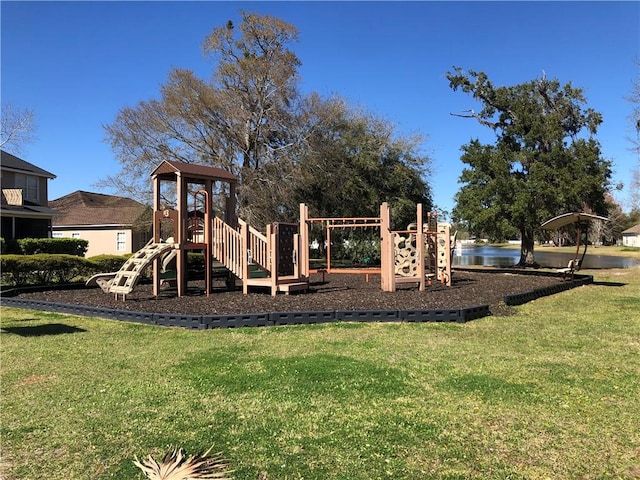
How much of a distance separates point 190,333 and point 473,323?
4.30 metres

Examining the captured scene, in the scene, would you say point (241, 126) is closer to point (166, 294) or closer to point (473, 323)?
point (166, 294)

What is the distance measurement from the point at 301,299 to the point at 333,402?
585 cm

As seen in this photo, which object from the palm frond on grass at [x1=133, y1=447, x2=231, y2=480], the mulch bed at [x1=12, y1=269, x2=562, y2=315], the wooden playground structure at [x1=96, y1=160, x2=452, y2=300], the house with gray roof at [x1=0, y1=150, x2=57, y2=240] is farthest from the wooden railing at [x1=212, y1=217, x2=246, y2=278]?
the house with gray roof at [x1=0, y1=150, x2=57, y2=240]

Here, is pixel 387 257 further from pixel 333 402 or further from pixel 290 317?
pixel 333 402

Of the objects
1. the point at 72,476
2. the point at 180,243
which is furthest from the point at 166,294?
the point at 72,476

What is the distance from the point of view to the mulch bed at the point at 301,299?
853 centimetres

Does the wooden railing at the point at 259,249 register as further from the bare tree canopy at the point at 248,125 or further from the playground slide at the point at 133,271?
the bare tree canopy at the point at 248,125

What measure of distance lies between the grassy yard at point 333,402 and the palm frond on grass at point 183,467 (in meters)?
0.08

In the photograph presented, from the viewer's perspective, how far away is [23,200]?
25859 mm

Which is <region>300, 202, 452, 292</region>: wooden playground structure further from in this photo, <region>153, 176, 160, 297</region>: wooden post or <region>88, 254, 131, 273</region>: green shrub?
<region>88, 254, 131, 273</region>: green shrub

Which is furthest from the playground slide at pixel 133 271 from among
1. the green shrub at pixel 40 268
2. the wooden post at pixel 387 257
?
the wooden post at pixel 387 257

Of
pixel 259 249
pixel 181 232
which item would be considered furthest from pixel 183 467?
pixel 181 232

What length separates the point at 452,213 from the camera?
25156mm

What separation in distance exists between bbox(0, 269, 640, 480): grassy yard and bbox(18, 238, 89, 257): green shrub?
15.9 meters
